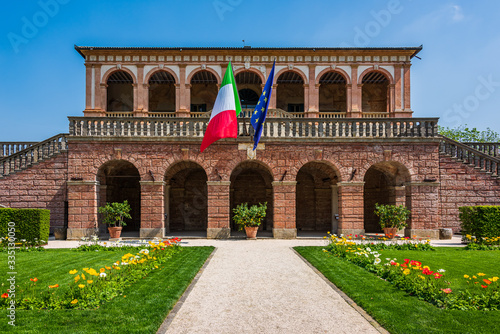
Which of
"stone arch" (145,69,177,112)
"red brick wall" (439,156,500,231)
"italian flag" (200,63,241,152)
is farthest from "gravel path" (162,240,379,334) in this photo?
"stone arch" (145,69,177,112)

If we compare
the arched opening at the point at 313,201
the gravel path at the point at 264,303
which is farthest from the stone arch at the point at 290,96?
the gravel path at the point at 264,303

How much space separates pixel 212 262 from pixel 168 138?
7905 millimetres

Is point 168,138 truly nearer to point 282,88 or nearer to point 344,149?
point 344,149

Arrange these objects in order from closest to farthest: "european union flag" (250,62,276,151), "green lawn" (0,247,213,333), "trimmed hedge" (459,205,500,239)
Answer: "green lawn" (0,247,213,333)
"trimmed hedge" (459,205,500,239)
"european union flag" (250,62,276,151)

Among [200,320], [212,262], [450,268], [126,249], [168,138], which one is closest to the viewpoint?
[200,320]

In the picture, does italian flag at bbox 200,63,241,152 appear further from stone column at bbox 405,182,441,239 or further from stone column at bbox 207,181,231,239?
stone column at bbox 405,182,441,239

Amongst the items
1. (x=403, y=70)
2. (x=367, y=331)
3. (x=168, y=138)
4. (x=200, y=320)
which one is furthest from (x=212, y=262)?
(x=403, y=70)

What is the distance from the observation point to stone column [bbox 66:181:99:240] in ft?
55.0

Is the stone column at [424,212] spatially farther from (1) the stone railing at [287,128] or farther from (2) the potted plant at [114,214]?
(2) the potted plant at [114,214]

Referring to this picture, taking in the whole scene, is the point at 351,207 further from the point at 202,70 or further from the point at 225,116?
the point at 202,70

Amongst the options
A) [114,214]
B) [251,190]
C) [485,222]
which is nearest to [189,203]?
[251,190]

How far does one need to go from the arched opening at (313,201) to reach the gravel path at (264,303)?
1075cm

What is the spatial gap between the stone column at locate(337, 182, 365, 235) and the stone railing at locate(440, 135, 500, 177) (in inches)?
208

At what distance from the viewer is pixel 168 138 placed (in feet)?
55.9
